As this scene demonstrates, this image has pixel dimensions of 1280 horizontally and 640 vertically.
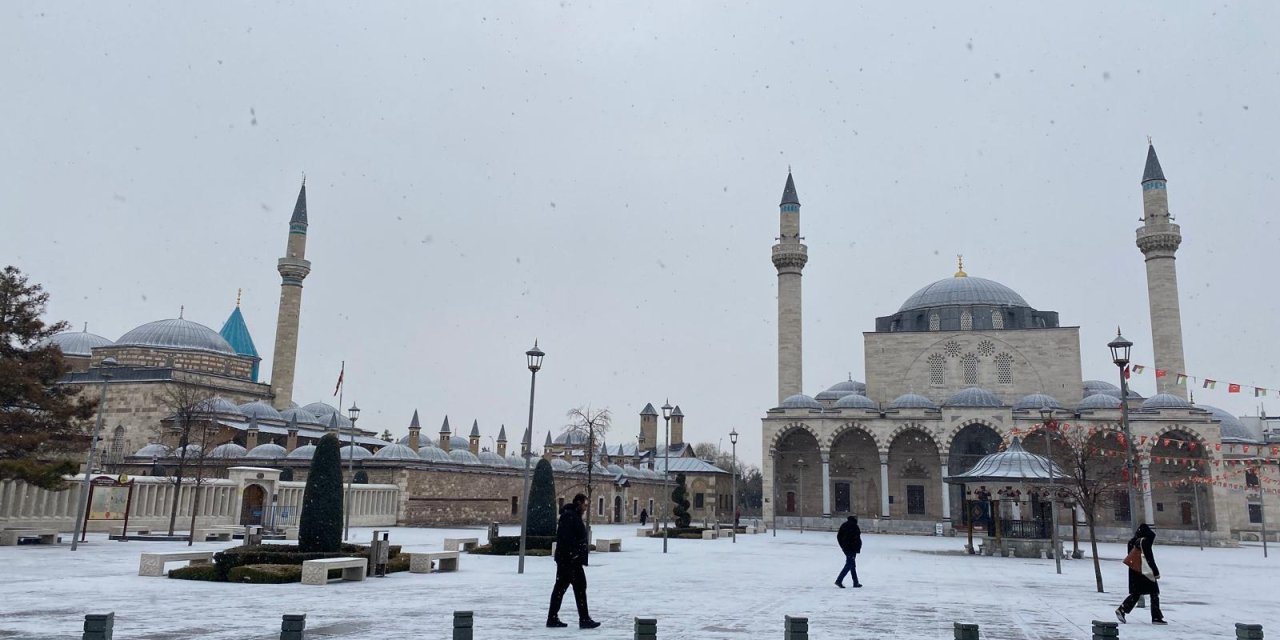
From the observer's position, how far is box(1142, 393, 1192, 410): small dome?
41094 mm

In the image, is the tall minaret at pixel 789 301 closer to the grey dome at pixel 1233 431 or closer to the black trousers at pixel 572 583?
the grey dome at pixel 1233 431

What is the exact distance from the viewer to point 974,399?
147 feet

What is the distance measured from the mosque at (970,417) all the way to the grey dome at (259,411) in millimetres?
26482

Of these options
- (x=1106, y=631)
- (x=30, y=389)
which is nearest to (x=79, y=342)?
(x=30, y=389)

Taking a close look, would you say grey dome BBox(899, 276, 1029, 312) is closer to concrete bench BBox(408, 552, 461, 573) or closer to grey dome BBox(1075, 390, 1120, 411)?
grey dome BBox(1075, 390, 1120, 411)

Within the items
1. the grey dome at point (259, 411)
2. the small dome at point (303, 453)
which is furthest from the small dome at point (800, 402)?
the grey dome at point (259, 411)

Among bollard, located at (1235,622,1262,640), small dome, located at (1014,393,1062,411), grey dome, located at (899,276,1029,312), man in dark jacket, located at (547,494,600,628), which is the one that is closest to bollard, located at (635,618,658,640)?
man in dark jacket, located at (547,494,600,628)

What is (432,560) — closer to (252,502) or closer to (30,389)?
(30,389)

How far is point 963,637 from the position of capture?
5.66 metres

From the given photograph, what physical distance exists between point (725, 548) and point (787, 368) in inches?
975

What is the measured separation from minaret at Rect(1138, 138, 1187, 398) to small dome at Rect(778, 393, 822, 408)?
55.7 feet

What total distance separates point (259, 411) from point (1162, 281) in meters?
47.3

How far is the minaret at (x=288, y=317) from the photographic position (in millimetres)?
50188

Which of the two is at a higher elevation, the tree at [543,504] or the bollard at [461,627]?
the tree at [543,504]
